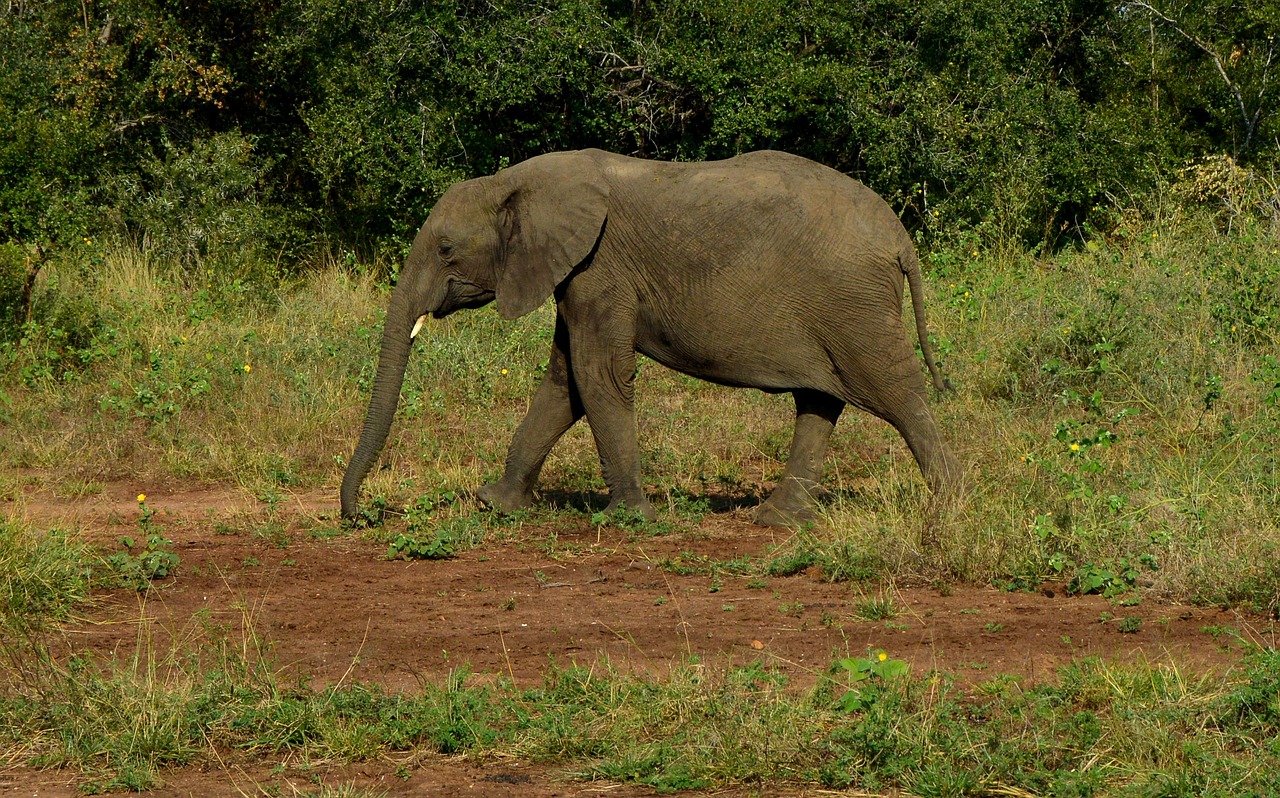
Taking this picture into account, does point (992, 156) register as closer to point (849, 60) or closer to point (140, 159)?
point (849, 60)

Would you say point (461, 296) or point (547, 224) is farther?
point (461, 296)

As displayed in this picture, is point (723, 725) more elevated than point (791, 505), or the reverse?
point (723, 725)

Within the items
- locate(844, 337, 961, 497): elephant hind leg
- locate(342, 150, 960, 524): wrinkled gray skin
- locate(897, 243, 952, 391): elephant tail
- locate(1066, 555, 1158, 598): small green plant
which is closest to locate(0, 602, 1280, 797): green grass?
locate(1066, 555, 1158, 598): small green plant

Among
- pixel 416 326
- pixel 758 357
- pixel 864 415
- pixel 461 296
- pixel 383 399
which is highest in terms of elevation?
pixel 461 296

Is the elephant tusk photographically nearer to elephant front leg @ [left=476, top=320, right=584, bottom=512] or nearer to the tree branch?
elephant front leg @ [left=476, top=320, right=584, bottom=512]

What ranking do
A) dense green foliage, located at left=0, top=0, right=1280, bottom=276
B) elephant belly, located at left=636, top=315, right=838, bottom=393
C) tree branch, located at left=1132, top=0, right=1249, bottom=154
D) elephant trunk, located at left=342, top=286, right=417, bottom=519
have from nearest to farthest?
elephant belly, located at left=636, top=315, right=838, bottom=393 → elephant trunk, located at left=342, top=286, right=417, bottom=519 → dense green foliage, located at left=0, top=0, right=1280, bottom=276 → tree branch, located at left=1132, top=0, right=1249, bottom=154

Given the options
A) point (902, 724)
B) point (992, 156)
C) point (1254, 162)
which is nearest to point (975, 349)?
point (992, 156)

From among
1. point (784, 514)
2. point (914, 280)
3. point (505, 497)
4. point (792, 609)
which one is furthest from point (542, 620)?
point (914, 280)

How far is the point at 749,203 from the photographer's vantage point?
8391 millimetres

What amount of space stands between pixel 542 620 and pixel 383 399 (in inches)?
85.9

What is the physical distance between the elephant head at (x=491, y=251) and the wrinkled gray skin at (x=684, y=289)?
10 mm

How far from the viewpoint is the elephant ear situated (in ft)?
27.8

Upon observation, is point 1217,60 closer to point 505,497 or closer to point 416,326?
point 505,497

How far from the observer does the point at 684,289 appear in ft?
27.9
